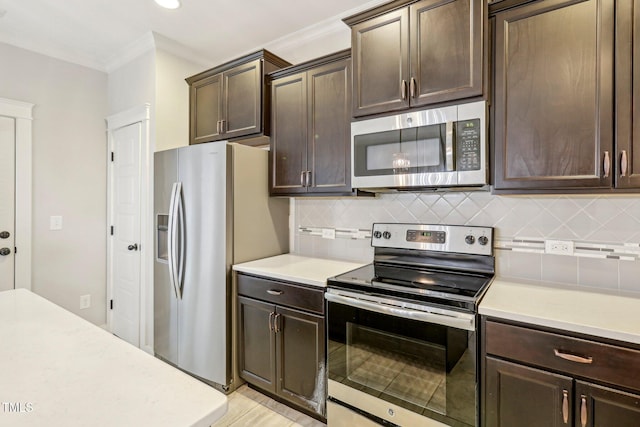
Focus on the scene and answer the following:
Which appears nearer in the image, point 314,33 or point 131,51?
point 314,33

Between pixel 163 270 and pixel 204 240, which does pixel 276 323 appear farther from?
pixel 163 270

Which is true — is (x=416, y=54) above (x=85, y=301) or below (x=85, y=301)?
above

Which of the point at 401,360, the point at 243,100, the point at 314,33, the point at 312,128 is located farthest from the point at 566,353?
the point at 314,33

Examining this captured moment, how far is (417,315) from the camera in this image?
1.57 meters

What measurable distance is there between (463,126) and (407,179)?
15.7 inches

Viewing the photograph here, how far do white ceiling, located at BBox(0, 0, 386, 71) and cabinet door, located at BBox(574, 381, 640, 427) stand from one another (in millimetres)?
2484

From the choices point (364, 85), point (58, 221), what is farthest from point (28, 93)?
point (364, 85)

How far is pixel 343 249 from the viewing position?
8.52 ft

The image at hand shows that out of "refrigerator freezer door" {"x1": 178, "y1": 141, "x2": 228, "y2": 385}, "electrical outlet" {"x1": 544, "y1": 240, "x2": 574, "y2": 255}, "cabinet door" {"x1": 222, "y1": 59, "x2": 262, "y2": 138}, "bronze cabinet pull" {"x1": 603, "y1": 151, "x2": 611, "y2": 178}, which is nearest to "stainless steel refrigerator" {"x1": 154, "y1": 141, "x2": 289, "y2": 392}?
"refrigerator freezer door" {"x1": 178, "y1": 141, "x2": 228, "y2": 385}

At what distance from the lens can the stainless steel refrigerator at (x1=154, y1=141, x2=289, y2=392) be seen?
2301 mm

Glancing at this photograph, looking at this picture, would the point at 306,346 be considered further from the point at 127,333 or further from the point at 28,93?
the point at 28,93

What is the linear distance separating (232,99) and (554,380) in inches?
106

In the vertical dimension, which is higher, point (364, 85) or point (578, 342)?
point (364, 85)

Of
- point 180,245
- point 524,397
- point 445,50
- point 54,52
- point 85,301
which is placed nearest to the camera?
point 524,397
